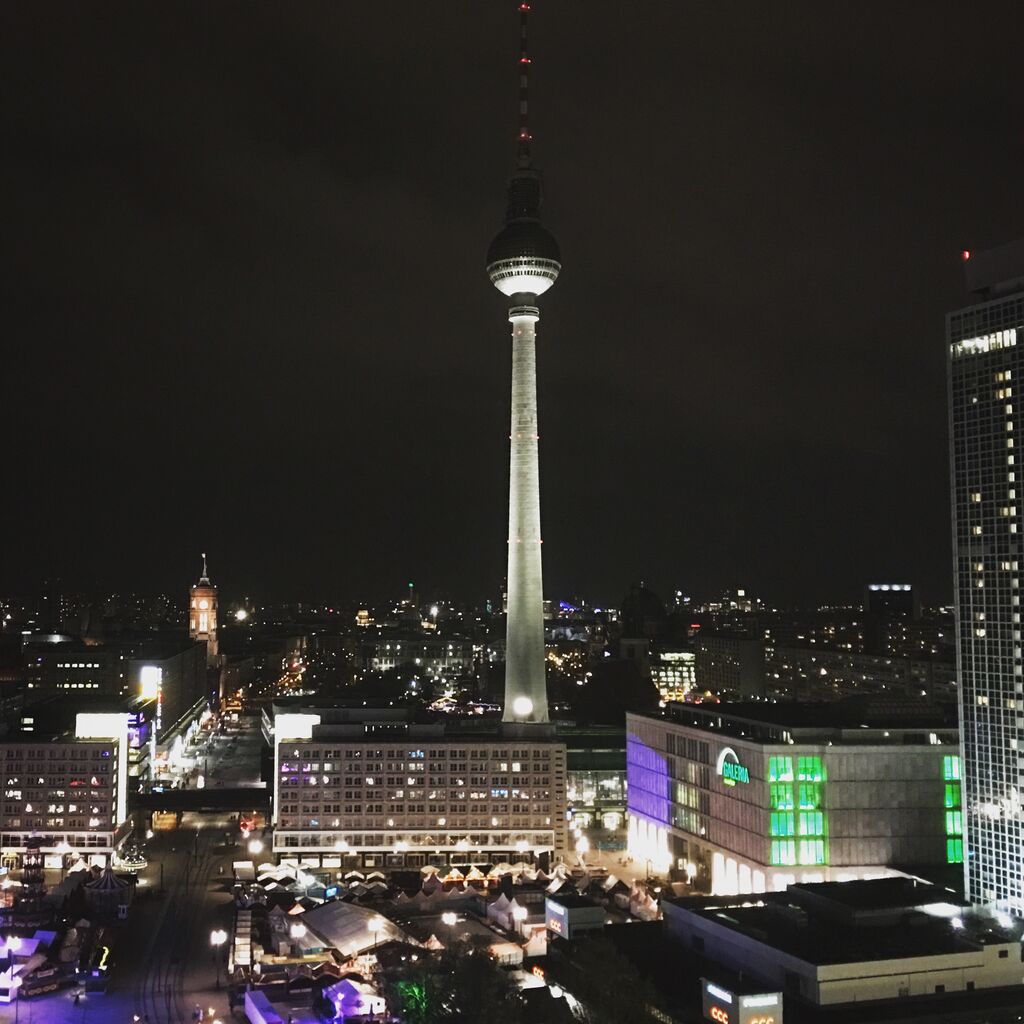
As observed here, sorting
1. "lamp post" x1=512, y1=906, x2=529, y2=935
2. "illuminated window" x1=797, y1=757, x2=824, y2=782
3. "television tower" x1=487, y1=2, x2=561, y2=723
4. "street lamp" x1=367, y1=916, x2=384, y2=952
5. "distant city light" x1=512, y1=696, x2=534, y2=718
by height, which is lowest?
"lamp post" x1=512, y1=906, x2=529, y2=935

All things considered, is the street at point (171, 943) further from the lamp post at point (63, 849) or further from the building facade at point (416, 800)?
the building facade at point (416, 800)

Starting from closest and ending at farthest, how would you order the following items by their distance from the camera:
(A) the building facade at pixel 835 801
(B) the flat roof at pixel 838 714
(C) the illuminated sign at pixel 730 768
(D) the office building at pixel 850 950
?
(D) the office building at pixel 850 950, (A) the building facade at pixel 835 801, (C) the illuminated sign at pixel 730 768, (B) the flat roof at pixel 838 714

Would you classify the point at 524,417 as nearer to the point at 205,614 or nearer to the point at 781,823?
the point at 781,823

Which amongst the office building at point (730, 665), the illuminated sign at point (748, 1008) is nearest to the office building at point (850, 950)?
the illuminated sign at point (748, 1008)

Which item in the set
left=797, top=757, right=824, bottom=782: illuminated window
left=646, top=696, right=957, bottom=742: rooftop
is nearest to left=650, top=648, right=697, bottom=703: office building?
left=646, top=696, right=957, bottom=742: rooftop

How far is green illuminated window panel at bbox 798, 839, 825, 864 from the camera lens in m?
55.0

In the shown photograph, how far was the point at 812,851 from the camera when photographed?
5509cm

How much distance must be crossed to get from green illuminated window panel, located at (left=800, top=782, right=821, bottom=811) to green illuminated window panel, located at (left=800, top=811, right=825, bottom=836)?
23cm

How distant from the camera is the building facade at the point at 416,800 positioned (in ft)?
221

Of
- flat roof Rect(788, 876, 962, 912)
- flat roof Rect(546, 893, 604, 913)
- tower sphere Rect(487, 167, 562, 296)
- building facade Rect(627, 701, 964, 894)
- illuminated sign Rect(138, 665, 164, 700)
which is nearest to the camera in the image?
flat roof Rect(788, 876, 962, 912)

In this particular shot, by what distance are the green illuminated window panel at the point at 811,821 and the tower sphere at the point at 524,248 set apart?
54.9m

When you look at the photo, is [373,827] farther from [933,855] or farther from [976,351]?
[976,351]

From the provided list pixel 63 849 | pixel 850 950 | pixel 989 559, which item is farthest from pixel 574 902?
pixel 63 849

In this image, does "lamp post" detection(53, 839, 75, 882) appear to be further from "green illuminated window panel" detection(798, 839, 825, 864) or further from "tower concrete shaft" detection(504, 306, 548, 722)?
"green illuminated window panel" detection(798, 839, 825, 864)
